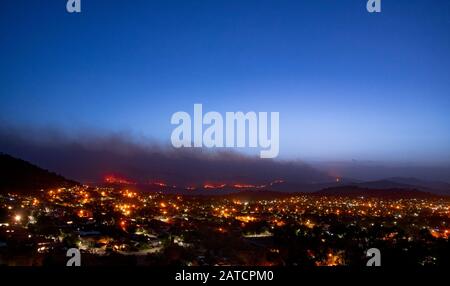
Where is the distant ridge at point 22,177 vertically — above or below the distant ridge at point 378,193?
above

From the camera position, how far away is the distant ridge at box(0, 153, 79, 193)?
103ft

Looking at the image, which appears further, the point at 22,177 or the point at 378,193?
the point at 378,193

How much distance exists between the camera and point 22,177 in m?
35.3

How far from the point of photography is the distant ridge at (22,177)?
31320 mm

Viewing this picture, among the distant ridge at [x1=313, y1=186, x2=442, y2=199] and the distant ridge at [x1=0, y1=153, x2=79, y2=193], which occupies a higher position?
the distant ridge at [x1=0, y1=153, x2=79, y2=193]

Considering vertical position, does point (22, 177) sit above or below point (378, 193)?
above

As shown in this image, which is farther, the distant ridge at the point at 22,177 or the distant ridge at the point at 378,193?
the distant ridge at the point at 378,193

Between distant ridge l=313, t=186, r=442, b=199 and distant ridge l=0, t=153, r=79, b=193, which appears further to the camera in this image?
distant ridge l=313, t=186, r=442, b=199
